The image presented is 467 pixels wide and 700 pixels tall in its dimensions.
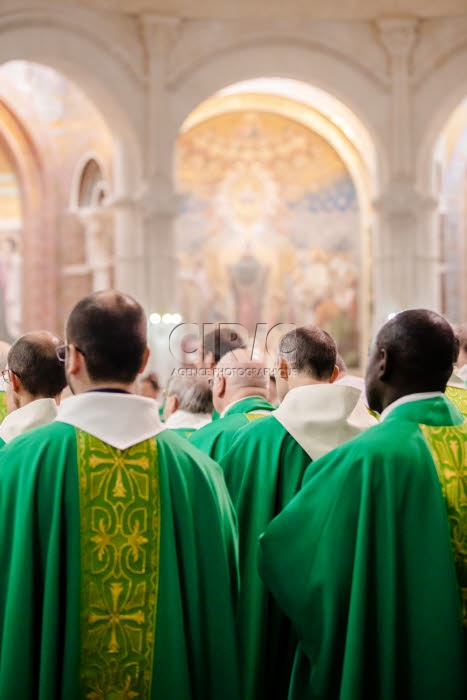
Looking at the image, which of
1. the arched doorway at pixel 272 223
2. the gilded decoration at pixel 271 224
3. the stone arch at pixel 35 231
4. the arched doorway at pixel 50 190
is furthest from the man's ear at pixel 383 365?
the gilded decoration at pixel 271 224

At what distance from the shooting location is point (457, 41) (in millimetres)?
15477

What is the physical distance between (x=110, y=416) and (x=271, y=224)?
16860 mm

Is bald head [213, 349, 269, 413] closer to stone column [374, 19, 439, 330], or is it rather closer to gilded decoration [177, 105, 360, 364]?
stone column [374, 19, 439, 330]

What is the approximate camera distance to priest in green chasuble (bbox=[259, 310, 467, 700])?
2.73 metres

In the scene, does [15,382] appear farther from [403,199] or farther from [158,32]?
[403,199]

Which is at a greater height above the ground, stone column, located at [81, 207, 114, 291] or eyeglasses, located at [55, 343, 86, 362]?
stone column, located at [81, 207, 114, 291]

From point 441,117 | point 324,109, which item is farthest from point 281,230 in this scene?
point 441,117

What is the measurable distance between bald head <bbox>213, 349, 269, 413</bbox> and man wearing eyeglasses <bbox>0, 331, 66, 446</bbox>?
1230 mm

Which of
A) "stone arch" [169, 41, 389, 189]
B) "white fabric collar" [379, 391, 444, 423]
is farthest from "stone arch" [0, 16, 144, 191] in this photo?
"white fabric collar" [379, 391, 444, 423]

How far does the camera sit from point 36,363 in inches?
129

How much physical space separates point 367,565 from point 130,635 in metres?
0.73

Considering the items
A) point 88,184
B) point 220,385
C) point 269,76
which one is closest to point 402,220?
point 269,76

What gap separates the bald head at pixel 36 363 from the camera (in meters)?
3.27

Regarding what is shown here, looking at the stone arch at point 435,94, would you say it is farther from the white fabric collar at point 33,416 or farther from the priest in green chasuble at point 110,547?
the priest in green chasuble at point 110,547
